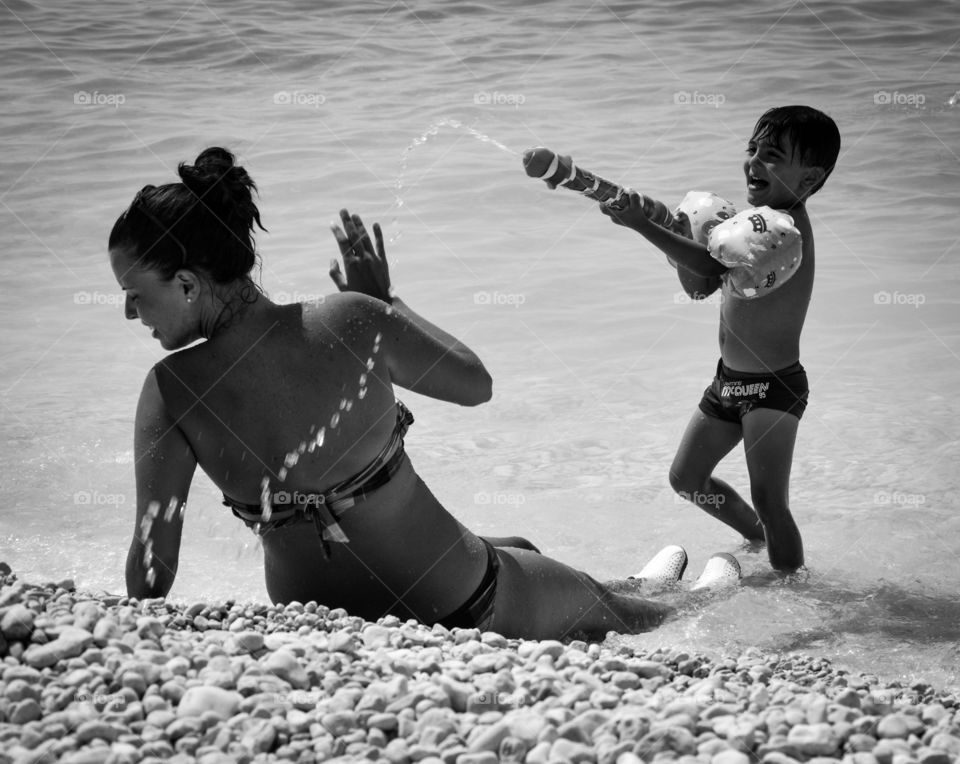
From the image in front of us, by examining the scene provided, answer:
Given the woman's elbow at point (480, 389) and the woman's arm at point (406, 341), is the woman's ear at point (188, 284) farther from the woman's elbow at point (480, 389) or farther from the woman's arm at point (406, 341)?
the woman's elbow at point (480, 389)

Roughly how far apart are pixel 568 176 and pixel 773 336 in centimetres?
116

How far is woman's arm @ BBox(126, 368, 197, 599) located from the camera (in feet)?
9.78

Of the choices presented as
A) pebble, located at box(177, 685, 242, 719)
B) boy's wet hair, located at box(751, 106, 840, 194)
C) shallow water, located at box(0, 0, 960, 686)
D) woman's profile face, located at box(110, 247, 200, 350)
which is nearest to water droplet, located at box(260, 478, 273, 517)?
woman's profile face, located at box(110, 247, 200, 350)

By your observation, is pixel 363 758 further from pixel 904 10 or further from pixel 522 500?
pixel 904 10

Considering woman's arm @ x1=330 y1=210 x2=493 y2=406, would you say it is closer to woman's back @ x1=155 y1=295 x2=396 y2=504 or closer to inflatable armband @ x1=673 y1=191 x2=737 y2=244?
woman's back @ x1=155 y1=295 x2=396 y2=504

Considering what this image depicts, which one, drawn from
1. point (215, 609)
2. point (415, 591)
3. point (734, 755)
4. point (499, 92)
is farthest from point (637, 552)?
point (499, 92)

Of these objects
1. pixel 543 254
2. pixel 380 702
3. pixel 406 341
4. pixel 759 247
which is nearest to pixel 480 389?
pixel 406 341

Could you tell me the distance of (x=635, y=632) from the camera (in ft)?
12.8

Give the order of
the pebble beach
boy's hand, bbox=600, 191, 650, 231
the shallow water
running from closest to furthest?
the pebble beach → boy's hand, bbox=600, 191, 650, 231 → the shallow water

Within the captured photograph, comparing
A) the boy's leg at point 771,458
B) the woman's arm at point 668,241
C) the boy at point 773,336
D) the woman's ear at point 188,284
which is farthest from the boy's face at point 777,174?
the woman's ear at point 188,284

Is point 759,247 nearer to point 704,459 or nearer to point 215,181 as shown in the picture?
point 704,459

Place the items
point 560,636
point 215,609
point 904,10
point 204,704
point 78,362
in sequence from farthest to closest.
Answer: point 904,10 → point 78,362 → point 560,636 → point 215,609 → point 204,704

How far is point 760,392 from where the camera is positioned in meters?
4.42

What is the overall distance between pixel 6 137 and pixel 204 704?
38.5ft
